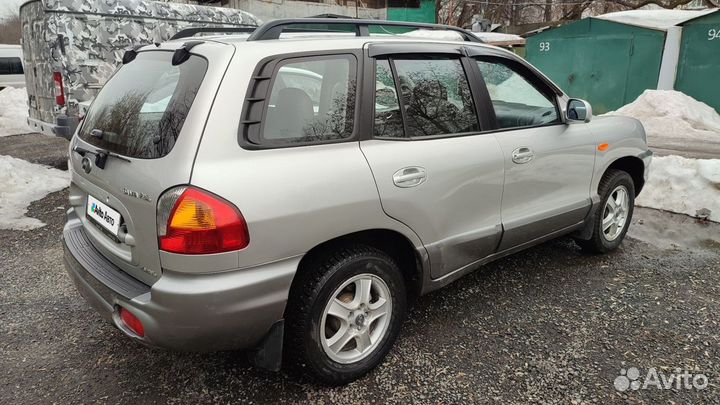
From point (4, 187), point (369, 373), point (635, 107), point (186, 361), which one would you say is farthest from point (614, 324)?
point (635, 107)

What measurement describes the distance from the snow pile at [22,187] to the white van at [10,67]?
9.70 meters

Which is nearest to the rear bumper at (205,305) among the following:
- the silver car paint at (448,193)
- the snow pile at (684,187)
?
the silver car paint at (448,193)

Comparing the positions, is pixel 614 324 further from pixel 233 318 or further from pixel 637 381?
pixel 233 318

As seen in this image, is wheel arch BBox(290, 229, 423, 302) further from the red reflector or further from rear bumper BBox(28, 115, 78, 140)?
rear bumper BBox(28, 115, 78, 140)

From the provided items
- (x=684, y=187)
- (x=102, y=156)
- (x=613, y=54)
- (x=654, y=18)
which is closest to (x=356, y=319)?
(x=102, y=156)

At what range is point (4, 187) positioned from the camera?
606 centimetres

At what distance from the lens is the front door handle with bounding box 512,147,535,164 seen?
310 centimetres

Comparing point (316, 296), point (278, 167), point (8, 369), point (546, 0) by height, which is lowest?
point (8, 369)

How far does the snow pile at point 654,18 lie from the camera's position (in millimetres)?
11352

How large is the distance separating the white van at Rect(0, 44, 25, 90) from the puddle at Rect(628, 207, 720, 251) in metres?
16.6

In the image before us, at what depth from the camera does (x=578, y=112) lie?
11.5ft

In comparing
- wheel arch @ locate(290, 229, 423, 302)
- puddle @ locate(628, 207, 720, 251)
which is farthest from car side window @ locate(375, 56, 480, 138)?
puddle @ locate(628, 207, 720, 251)

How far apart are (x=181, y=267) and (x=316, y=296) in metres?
0.61

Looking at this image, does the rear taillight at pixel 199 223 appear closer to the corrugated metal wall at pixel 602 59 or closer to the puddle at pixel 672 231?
the puddle at pixel 672 231
